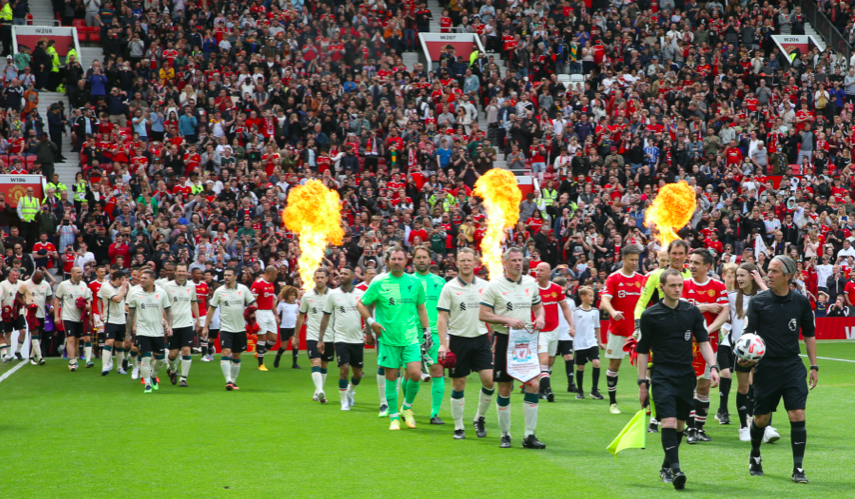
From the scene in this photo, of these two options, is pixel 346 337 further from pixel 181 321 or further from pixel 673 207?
pixel 673 207

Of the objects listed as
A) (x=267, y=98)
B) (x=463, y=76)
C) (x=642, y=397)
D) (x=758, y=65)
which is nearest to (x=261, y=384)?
(x=642, y=397)

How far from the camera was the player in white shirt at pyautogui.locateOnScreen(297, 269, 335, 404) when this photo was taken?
46.3 ft

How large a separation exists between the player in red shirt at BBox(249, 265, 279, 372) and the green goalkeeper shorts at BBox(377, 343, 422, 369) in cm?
786

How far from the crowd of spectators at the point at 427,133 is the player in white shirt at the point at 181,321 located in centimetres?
521

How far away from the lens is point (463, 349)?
10.7 metres

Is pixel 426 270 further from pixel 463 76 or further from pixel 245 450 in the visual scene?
pixel 463 76

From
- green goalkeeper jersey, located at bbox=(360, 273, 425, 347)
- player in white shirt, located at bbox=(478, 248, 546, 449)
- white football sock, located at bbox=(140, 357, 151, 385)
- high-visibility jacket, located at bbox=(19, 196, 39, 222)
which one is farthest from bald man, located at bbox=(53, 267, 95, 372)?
player in white shirt, located at bbox=(478, 248, 546, 449)

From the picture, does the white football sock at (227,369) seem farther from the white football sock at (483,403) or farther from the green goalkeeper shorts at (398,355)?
the white football sock at (483,403)

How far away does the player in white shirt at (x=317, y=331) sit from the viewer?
14.1 m

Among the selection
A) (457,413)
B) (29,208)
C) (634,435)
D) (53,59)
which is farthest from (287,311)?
(53,59)

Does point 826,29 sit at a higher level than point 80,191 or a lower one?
higher

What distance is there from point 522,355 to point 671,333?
201 centimetres

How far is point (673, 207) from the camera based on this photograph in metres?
27.5

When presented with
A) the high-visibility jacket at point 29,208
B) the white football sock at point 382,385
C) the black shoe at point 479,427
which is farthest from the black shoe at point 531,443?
the high-visibility jacket at point 29,208
